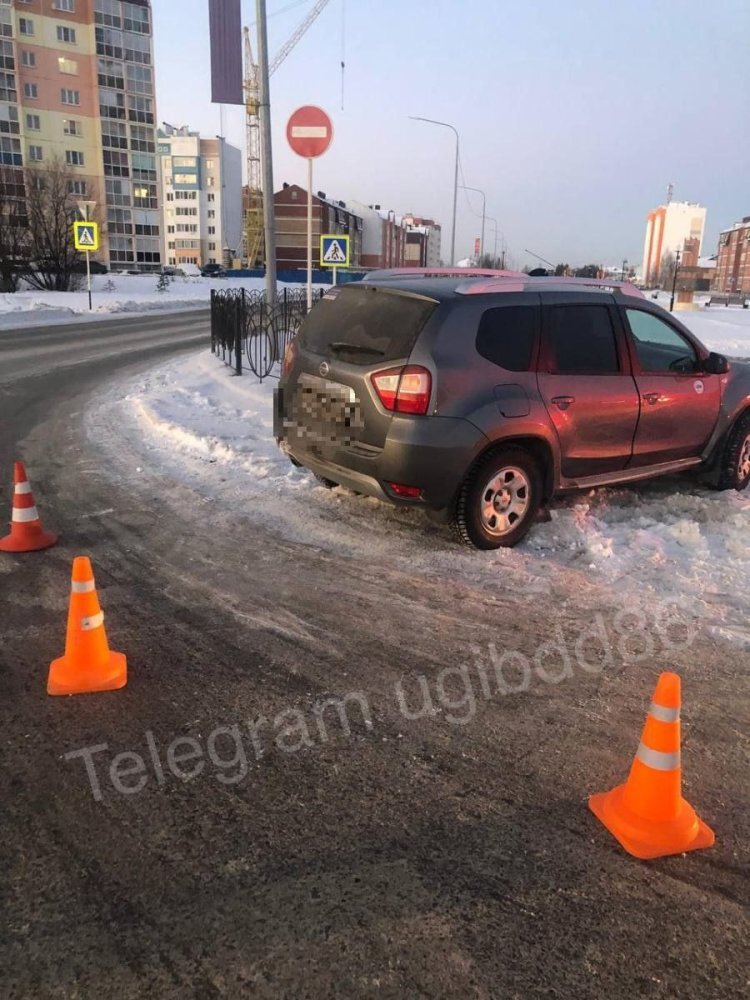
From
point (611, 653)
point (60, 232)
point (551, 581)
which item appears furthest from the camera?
point (60, 232)

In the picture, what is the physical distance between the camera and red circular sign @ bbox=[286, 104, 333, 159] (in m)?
8.99

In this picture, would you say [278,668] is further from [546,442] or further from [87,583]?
[546,442]

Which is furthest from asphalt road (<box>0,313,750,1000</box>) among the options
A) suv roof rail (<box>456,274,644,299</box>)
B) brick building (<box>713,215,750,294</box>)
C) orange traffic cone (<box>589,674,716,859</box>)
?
brick building (<box>713,215,750,294</box>)

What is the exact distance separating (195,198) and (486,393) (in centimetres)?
13874

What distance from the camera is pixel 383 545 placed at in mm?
5203

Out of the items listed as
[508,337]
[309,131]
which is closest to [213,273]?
[309,131]

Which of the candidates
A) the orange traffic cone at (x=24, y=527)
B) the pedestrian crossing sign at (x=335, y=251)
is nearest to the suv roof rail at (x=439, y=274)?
the orange traffic cone at (x=24, y=527)

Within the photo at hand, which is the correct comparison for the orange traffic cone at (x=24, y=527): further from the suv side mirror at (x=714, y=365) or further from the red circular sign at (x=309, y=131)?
the red circular sign at (x=309, y=131)

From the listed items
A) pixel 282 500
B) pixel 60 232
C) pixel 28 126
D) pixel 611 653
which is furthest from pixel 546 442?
pixel 28 126

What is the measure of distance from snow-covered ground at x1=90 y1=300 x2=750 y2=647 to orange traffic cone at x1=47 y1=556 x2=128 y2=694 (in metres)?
1.97

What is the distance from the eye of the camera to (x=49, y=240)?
40844 millimetres

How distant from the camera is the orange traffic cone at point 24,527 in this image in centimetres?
498

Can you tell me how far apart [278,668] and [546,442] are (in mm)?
2589

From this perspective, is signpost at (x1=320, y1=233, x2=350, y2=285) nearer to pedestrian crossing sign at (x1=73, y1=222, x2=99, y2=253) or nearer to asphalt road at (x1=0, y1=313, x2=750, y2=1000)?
asphalt road at (x1=0, y1=313, x2=750, y2=1000)
